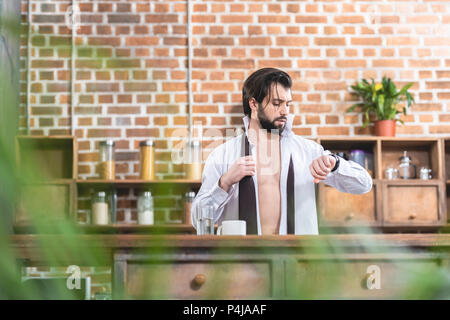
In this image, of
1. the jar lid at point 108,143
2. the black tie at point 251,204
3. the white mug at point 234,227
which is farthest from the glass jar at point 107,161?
the white mug at point 234,227

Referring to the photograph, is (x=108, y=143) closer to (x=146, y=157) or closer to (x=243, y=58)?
(x=146, y=157)

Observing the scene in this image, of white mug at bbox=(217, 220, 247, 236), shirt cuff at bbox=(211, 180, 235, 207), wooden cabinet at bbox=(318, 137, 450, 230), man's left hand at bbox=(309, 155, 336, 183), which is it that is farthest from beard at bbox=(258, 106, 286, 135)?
wooden cabinet at bbox=(318, 137, 450, 230)

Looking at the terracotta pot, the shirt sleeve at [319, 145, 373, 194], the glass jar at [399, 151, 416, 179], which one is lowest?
the shirt sleeve at [319, 145, 373, 194]

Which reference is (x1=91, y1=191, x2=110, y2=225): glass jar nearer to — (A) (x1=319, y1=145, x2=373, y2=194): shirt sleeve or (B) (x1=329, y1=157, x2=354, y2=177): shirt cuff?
(A) (x1=319, y1=145, x2=373, y2=194): shirt sleeve

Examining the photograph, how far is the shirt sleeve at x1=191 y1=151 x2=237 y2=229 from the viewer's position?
2.14 meters

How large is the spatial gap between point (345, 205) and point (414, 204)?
0.37 meters

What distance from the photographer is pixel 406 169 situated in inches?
140

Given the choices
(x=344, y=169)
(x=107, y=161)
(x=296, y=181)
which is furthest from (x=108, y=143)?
(x=344, y=169)

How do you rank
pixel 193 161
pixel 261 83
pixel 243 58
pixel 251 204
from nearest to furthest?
1. pixel 251 204
2. pixel 261 83
3. pixel 193 161
4. pixel 243 58

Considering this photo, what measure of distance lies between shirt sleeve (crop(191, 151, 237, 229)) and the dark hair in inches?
11.1

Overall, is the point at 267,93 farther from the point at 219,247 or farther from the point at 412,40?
the point at 219,247
